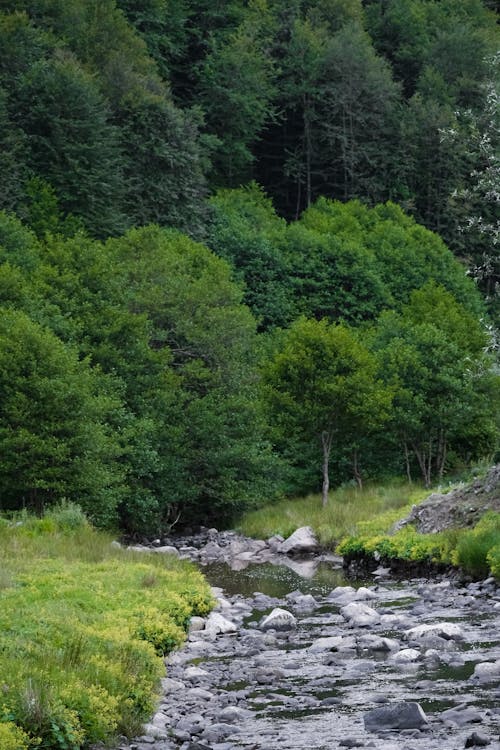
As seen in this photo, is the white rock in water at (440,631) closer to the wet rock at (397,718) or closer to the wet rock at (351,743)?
the wet rock at (397,718)

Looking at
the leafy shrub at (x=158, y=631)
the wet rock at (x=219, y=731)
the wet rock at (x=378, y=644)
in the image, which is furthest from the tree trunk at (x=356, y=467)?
the wet rock at (x=219, y=731)

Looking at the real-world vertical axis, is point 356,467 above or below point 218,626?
below

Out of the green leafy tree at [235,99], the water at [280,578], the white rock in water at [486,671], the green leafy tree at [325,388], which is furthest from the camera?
the green leafy tree at [235,99]

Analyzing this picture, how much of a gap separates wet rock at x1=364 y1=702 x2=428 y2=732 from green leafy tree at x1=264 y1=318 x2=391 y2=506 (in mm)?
35574

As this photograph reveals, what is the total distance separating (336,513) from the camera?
37.2 m

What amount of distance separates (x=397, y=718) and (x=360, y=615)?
736cm

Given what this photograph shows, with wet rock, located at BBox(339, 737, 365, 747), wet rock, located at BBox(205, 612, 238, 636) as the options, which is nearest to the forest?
wet rock, located at BBox(205, 612, 238, 636)

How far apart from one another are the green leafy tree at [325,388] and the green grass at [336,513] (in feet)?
7.34

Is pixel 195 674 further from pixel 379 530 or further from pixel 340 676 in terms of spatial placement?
pixel 379 530

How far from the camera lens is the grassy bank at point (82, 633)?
992cm

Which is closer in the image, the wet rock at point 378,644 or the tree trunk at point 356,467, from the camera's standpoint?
the wet rock at point 378,644

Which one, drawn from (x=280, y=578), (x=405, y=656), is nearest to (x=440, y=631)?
(x=405, y=656)

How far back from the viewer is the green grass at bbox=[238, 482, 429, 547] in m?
34.2

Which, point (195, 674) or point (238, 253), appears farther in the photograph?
point (238, 253)
